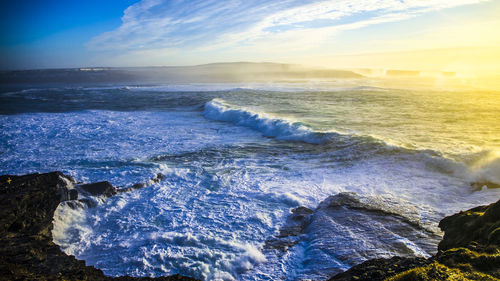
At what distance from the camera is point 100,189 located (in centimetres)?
679

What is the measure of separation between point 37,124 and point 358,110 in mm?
19780

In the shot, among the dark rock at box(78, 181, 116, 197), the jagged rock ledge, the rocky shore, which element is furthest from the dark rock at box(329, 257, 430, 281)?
the dark rock at box(78, 181, 116, 197)

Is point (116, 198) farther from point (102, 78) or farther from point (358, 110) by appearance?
point (102, 78)

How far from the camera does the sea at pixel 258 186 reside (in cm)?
460

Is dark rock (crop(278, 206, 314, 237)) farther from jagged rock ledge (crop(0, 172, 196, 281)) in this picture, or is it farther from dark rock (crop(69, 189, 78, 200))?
dark rock (crop(69, 189, 78, 200))

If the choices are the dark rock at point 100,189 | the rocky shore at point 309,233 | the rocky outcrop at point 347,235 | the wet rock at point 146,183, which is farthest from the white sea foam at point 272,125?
the dark rock at point 100,189

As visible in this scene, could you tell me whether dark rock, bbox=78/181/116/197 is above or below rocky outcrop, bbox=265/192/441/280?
above

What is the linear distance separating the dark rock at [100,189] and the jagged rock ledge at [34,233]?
2 cm

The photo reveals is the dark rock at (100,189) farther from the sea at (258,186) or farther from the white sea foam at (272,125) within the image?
the white sea foam at (272,125)

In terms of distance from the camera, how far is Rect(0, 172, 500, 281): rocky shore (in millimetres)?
2466

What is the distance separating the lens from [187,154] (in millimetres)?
10438

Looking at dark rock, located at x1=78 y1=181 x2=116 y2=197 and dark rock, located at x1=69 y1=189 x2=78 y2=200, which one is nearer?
dark rock, located at x1=69 y1=189 x2=78 y2=200

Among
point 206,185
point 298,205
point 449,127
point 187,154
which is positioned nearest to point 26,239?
point 206,185

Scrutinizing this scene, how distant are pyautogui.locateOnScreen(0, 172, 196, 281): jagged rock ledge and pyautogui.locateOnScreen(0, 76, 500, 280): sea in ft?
1.63
